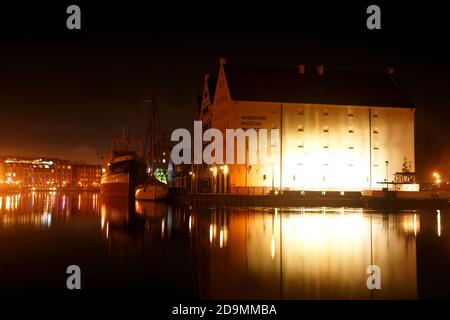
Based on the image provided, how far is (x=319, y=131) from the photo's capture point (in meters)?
56.8

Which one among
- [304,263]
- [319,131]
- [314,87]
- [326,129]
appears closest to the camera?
[304,263]

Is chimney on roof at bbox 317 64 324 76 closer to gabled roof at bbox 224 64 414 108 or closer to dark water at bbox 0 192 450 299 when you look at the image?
gabled roof at bbox 224 64 414 108

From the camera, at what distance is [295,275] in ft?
37.9

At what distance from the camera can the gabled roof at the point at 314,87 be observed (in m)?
57.6

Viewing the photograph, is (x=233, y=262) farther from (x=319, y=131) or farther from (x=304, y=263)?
(x=319, y=131)

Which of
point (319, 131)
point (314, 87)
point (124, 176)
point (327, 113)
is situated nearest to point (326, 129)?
point (319, 131)

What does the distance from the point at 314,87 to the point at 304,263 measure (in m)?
48.5

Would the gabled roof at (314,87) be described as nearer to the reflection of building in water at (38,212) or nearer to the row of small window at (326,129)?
the row of small window at (326,129)

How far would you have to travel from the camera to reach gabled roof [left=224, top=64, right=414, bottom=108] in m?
57.6
